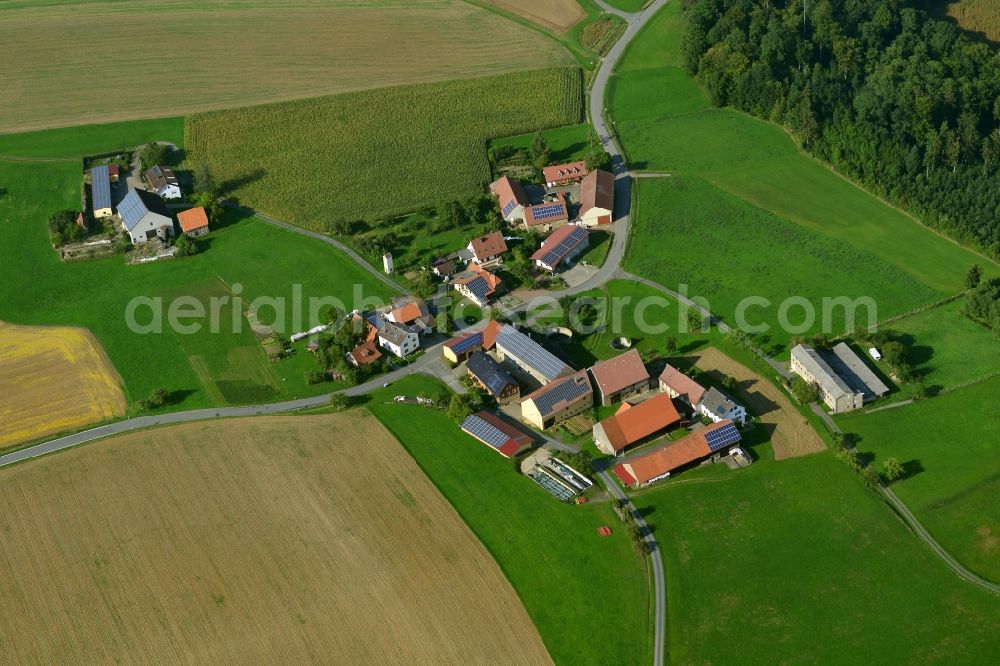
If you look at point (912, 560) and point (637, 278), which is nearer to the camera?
point (912, 560)

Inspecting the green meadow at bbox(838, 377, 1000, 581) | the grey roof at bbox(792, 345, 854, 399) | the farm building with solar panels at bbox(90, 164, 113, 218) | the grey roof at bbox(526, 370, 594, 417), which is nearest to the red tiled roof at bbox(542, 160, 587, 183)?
the grey roof at bbox(526, 370, 594, 417)

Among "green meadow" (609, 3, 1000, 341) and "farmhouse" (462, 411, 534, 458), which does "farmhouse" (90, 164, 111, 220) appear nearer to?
"farmhouse" (462, 411, 534, 458)

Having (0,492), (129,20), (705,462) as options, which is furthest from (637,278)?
(129,20)

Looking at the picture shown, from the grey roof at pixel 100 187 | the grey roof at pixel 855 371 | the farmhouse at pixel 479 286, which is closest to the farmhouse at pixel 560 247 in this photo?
the farmhouse at pixel 479 286

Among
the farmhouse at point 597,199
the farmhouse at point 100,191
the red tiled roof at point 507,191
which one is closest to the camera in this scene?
the farmhouse at point 597,199

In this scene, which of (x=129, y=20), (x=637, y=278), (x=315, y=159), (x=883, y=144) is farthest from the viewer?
(x=129, y=20)

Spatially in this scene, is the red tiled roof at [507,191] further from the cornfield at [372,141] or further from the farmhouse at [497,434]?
the farmhouse at [497,434]

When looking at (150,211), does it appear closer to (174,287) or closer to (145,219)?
(145,219)

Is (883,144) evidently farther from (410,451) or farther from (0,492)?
(0,492)
